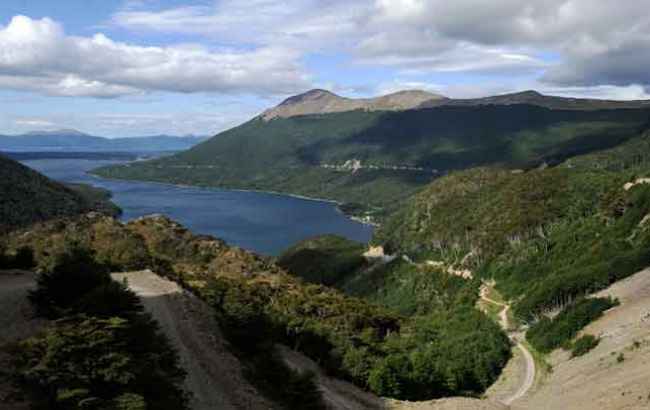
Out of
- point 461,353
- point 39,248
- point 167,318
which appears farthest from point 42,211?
point 167,318

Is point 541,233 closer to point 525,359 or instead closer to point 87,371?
point 525,359

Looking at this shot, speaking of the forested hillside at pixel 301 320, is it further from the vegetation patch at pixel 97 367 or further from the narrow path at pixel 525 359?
the vegetation patch at pixel 97 367

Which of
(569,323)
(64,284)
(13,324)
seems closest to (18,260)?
(64,284)

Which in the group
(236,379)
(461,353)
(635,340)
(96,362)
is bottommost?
(461,353)

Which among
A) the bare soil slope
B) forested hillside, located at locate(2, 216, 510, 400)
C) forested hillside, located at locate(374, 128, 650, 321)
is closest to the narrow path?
the bare soil slope

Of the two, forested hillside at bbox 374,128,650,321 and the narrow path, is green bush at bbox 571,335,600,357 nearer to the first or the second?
the narrow path

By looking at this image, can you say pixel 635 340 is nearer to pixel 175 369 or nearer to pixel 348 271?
pixel 175 369
